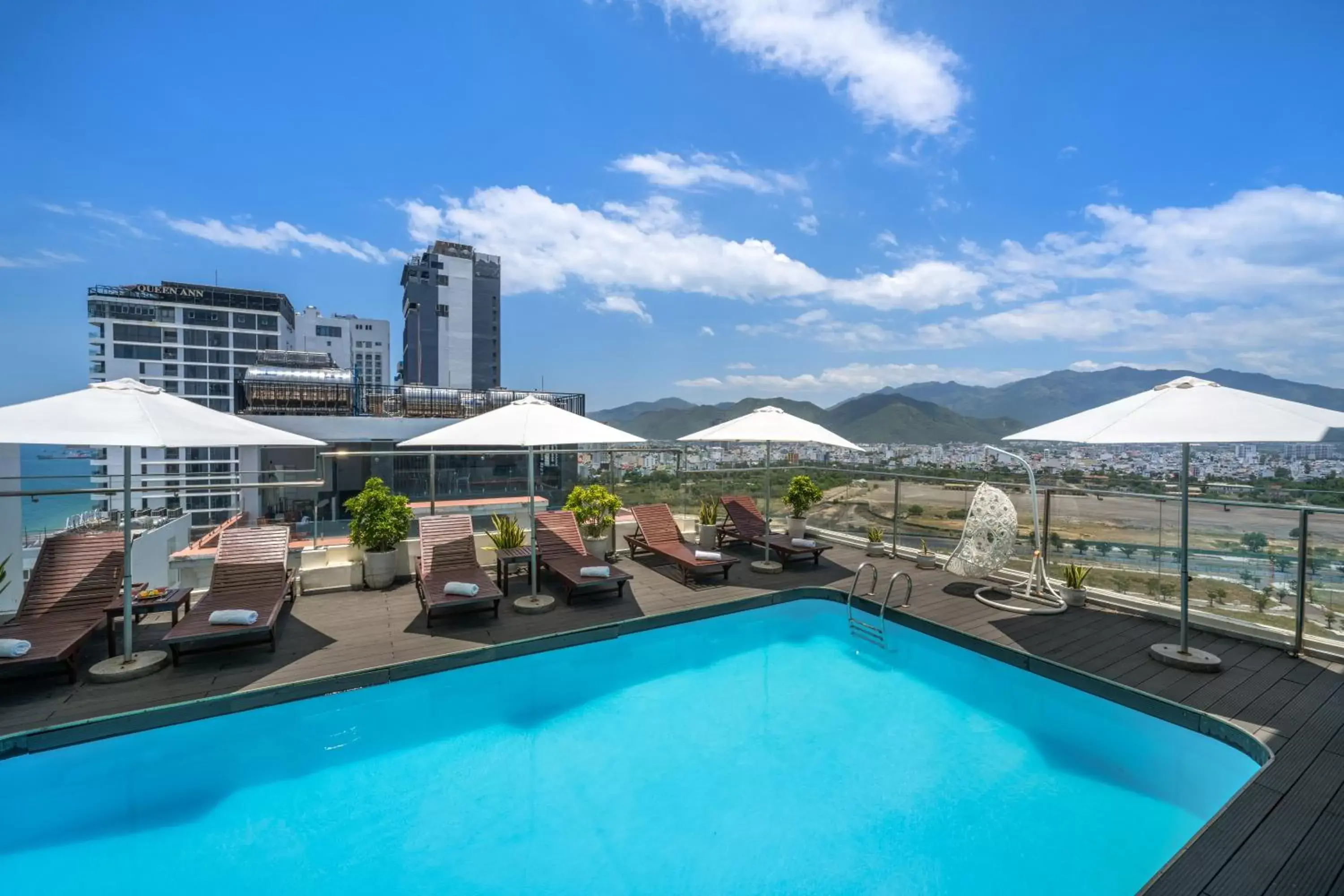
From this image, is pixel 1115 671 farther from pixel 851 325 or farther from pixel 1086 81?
pixel 851 325

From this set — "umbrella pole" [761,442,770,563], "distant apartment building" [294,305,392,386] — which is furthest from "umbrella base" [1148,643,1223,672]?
"distant apartment building" [294,305,392,386]

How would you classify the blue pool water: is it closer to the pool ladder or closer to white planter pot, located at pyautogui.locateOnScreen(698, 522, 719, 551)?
the pool ladder

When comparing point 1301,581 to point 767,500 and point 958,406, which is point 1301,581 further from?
point 958,406

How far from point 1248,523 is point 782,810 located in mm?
5206

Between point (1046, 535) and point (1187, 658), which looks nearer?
point (1187, 658)

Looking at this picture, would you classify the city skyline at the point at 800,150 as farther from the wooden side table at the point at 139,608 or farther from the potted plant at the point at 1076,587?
the wooden side table at the point at 139,608

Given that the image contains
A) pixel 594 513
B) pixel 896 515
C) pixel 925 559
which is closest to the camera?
pixel 594 513

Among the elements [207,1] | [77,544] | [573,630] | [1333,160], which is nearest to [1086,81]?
[1333,160]

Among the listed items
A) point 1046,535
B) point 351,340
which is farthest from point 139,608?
point 351,340

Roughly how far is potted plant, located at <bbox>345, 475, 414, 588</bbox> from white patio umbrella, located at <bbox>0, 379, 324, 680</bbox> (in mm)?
1626

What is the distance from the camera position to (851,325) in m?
24.4

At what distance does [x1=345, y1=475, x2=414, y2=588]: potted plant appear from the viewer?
6.54 meters

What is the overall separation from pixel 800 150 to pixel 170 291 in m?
83.2

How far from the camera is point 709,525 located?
9234mm
